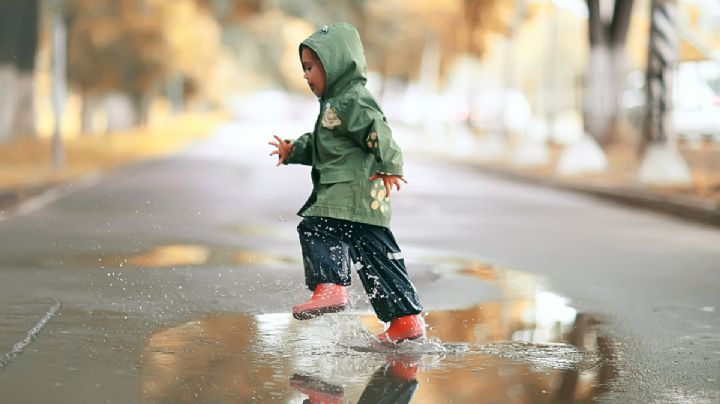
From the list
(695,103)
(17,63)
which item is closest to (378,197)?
(17,63)

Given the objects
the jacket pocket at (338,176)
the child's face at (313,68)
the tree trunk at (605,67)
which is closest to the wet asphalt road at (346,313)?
the jacket pocket at (338,176)

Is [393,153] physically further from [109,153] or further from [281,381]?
[109,153]

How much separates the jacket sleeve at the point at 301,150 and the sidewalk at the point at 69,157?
10938mm

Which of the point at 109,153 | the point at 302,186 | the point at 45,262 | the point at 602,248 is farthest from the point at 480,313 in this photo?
the point at 109,153

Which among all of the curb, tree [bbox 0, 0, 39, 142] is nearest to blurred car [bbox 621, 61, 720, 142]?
the curb

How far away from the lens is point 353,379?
677 centimetres

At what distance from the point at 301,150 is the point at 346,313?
1.80 meters

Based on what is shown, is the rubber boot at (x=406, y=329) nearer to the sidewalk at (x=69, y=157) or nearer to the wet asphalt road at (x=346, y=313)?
the wet asphalt road at (x=346, y=313)

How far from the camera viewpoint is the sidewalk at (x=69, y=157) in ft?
75.0

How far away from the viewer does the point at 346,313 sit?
30.3 feet

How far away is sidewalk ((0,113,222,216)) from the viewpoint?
75.0ft

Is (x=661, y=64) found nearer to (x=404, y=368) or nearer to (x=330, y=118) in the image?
(x=330, y=118)

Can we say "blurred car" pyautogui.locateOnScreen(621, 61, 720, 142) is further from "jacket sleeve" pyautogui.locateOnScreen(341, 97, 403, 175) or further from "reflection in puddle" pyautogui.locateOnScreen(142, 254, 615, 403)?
"jacket sleeve" pyautogui.locateOnScreen(341, 97, 403, 175)

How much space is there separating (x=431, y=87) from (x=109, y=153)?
27041mm
